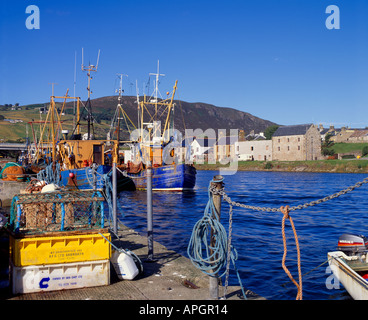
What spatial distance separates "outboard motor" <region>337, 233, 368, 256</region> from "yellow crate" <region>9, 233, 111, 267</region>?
20.5ft

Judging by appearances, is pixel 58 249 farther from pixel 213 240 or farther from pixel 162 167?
pixel 162 167

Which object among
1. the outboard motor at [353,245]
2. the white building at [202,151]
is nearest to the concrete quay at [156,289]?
the outboard motor at [353,245]

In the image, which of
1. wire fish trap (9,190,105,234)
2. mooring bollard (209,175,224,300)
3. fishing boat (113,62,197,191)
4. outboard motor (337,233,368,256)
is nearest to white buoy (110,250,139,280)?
wire fish trap (9,190,105,234)

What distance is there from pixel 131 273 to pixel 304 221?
15.0 metres

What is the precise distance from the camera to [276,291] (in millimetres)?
9039

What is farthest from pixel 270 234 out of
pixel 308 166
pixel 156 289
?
pixel 308 166

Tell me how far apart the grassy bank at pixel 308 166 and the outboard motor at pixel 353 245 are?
61191 millimetres

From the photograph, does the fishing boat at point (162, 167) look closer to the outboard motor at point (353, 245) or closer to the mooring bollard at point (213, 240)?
the outboard motor at point (353, 245)

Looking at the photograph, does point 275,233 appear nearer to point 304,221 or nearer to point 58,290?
point 304,221

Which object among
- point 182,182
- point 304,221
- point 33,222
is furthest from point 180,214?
point 33,222

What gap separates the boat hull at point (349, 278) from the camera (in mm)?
7372

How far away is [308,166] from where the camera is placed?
76750 mm

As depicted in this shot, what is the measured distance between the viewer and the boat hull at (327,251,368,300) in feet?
24.2

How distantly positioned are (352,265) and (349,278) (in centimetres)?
71
